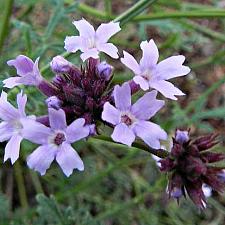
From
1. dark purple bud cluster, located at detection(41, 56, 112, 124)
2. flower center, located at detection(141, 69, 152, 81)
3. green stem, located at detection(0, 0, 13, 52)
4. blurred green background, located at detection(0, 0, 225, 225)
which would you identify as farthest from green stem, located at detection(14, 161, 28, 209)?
flower center, located at detection(141, 69, 152, 81)

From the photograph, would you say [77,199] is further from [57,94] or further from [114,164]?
[57,94]

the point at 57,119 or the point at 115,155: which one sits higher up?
the point at 57,119

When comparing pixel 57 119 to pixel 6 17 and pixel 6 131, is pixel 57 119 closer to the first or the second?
pixel 6 131

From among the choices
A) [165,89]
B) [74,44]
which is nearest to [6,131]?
[74,44]

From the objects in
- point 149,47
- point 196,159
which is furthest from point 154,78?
point 196,159

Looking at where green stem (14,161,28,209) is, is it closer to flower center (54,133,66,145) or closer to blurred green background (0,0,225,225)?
blurred green background (0,0,225,225)

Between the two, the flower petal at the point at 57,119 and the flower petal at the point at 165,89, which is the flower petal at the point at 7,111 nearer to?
the flower petal at the point at 57,119
